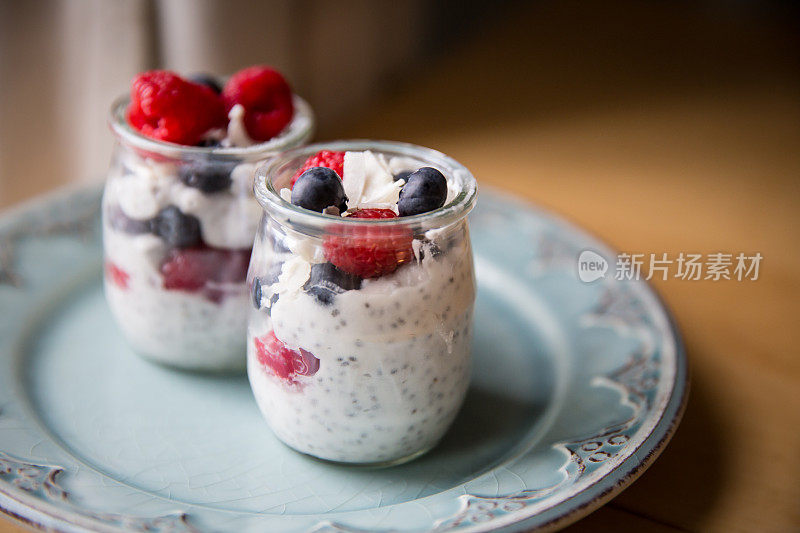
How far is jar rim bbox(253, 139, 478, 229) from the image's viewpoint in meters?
0.90

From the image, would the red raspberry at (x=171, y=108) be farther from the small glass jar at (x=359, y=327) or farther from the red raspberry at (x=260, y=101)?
the small glass jar at (x=359, y=327)

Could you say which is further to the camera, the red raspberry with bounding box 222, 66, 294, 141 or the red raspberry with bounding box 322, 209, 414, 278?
the red raspberry with bounding box 222, 66, 294, 141

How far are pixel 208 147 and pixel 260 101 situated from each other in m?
0.11

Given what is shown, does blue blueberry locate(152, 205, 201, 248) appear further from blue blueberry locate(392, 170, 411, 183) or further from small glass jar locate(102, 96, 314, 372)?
blue blueberry locate(392, 170, 411, 183)

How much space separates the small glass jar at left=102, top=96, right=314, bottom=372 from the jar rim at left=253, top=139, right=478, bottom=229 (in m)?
0.08

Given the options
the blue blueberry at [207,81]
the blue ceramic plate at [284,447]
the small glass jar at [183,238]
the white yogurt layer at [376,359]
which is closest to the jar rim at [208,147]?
the small glass jar at [183,238]

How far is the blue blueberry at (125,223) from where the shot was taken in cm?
112

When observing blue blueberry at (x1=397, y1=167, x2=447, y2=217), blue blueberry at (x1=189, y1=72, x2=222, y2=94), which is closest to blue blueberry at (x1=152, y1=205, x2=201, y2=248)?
blue blueberry at (x1=189, y1=72, x2=222, y2=94)

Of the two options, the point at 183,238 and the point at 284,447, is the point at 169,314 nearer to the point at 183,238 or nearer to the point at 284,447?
the point at 183,238

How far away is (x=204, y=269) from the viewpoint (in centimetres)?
113

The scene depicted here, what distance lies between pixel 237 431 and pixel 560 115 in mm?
1660

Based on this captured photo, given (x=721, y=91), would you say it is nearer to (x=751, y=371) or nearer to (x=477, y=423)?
(x=751, y=371)

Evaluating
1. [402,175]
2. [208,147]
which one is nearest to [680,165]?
[402,175]

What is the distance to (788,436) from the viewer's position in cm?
117
